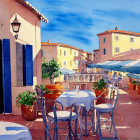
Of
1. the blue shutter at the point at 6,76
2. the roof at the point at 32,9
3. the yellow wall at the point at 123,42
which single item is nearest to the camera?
the blue shutter at the point at 6,76

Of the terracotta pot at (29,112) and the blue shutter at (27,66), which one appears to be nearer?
the terracotta pot at (29,112)

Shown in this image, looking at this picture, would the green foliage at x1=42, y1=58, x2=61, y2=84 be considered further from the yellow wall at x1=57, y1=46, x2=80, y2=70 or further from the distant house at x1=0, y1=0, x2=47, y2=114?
the yellow wall at x1=57, y1=46, x2=80, y2=70

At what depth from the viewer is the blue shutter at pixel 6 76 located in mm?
5547

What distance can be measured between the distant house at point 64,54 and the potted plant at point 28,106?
24.3m

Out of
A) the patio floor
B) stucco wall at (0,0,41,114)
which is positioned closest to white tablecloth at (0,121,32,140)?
the patio floor

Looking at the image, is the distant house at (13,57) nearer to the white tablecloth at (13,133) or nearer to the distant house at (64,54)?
the white tablecloth at (13,133)

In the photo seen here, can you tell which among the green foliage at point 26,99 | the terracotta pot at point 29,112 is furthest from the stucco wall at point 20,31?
the terracotta pot at point 29,112

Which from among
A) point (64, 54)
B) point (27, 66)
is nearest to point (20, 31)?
point (27, 66)

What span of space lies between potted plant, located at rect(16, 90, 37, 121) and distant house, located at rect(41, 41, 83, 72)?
24.3 m

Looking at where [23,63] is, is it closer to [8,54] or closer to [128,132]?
[8,54]

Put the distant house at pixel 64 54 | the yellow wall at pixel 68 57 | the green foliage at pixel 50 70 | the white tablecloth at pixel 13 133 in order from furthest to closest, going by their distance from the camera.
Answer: the yellow wall at pixel 68 57, the distant house at pixel 64 54, the green foliage at pixel 50 70, the white tablecloth at pixel 13 133

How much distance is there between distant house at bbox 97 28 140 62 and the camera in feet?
101

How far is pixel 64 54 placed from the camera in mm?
33844

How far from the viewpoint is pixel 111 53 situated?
3123cm
